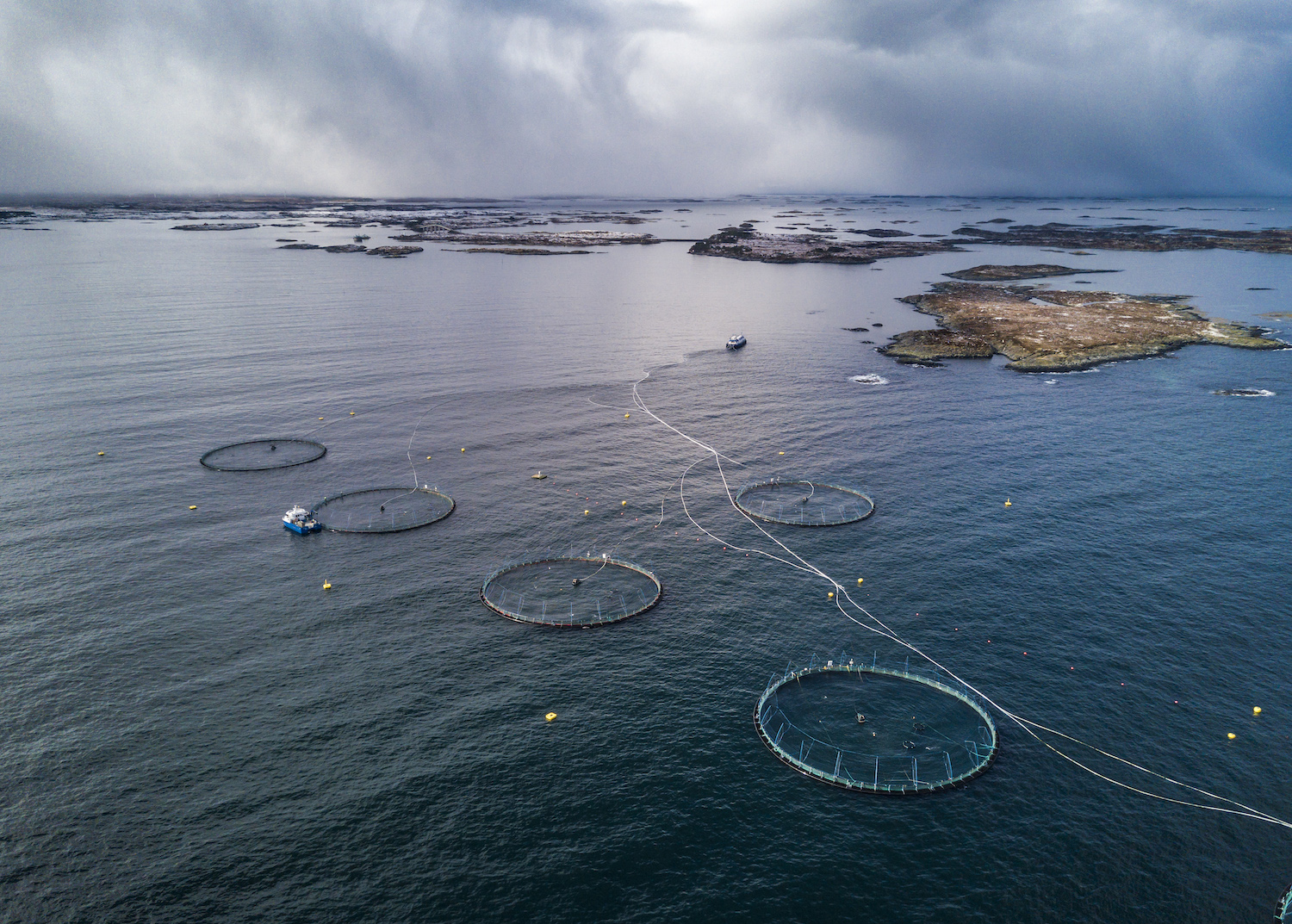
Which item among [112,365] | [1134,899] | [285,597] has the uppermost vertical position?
[112,365]

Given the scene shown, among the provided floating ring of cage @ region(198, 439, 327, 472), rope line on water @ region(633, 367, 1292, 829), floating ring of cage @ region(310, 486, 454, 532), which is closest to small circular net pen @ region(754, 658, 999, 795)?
rope line on water @ region(633, 367, 1292, 829)

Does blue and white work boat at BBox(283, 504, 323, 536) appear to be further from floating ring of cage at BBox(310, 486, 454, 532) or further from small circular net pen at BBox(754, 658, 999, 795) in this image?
small circular net pen at BBox(754, 658, 999, 795)

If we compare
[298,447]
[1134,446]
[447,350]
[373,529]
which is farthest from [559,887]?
[447,350]

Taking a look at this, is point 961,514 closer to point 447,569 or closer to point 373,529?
point 447,569

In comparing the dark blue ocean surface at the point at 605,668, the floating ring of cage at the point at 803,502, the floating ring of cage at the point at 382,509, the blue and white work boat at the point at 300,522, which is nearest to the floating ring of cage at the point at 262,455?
the dark blue ocean surface at the point at 605,668

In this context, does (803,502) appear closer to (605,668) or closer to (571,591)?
(571,591)
